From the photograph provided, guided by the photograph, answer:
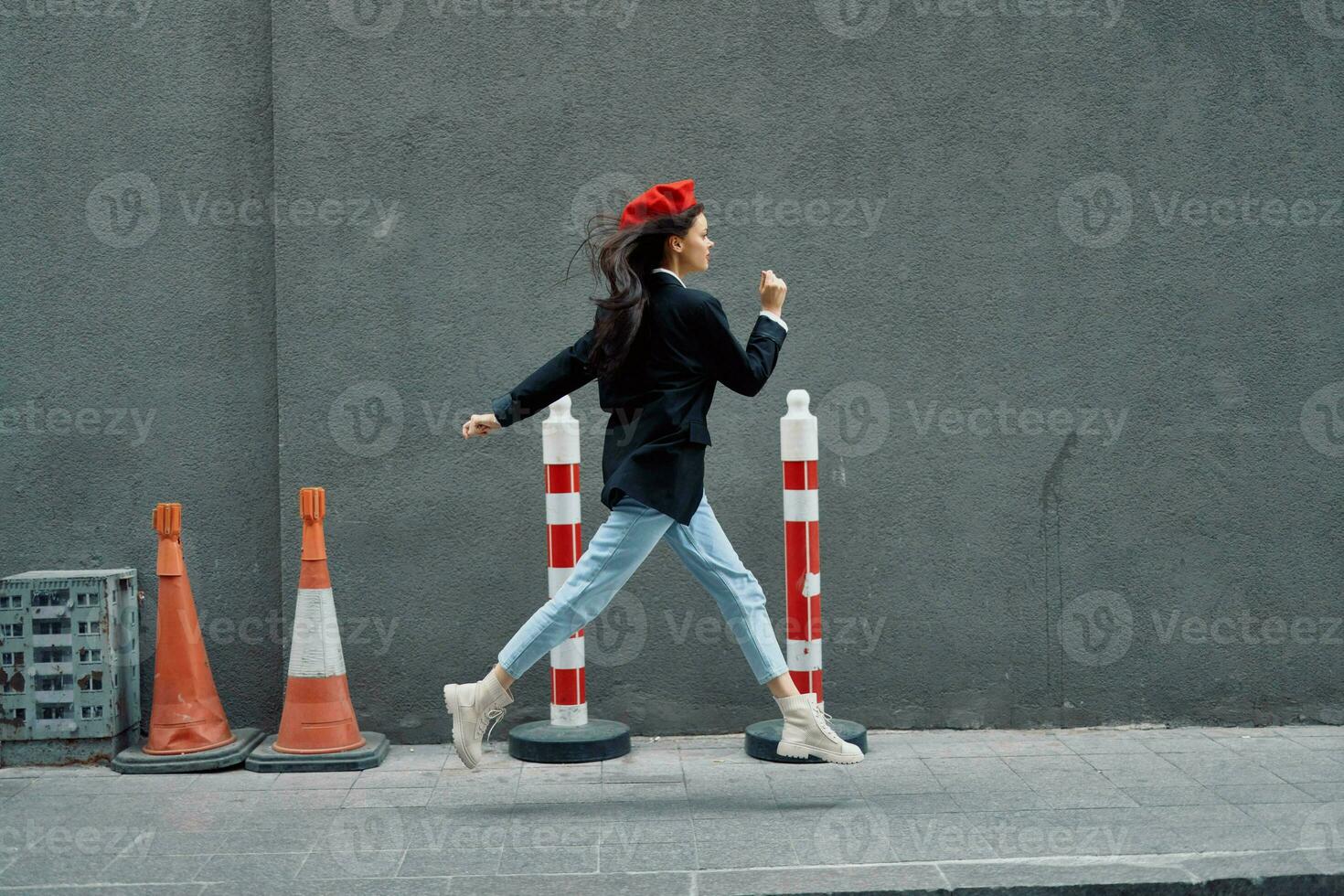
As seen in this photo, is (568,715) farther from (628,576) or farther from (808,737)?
(808,737)

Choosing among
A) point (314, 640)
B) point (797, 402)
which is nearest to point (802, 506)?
point (797, 402)

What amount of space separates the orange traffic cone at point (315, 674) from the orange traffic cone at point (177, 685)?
0.68 feet

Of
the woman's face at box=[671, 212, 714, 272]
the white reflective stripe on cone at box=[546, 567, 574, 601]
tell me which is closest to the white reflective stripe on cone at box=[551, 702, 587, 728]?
the white reflective stripe on cone at box=[546, 567, 574, 601]

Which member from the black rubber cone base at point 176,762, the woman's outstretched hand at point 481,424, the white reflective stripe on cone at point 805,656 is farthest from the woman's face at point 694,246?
the black rubber cone base at point 176,762

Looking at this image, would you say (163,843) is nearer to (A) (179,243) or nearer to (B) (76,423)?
(B) (76,423)

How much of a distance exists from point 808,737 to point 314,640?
204 centimetres

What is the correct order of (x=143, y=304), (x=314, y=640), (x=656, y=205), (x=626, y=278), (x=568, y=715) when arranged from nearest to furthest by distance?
1. (x=626, y=278)
2. (x=656, y=205)
3. (x=314, y=640)
4. (x=568, y=715)
5. (x=143, y=304)

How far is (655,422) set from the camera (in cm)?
484

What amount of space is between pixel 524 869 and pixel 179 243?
3426mm

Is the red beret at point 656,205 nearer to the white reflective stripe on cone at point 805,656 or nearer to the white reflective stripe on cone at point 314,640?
the white reflective stripe on cone at point 805,656

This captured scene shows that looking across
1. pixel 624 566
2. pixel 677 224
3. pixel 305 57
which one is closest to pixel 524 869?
pixel 624 566

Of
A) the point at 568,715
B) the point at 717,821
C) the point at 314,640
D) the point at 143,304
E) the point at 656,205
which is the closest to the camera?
the point at 717,821

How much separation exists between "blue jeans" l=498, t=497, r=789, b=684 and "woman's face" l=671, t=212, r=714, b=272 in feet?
2.94

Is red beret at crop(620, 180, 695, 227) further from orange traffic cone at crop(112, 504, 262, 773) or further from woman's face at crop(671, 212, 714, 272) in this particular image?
orange traffic cone at crop(112, 504, 262, 773)
